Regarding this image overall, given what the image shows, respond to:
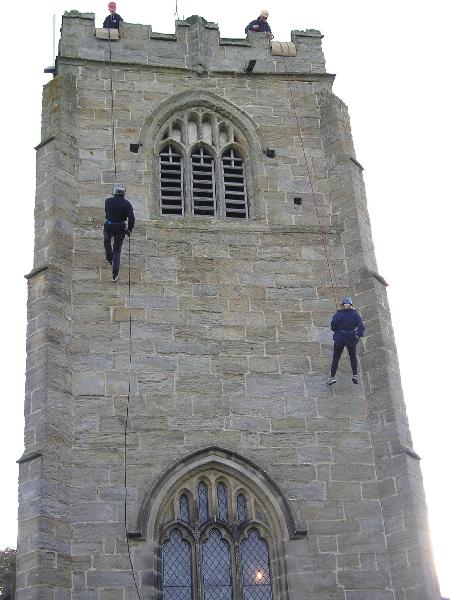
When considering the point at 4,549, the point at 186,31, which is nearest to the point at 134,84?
the point at 186,31

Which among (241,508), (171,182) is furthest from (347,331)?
(171,182)

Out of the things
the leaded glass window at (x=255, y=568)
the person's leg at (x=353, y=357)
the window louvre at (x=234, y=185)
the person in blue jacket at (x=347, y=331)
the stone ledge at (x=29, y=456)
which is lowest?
the leaded glass window at (x=255, y=568)

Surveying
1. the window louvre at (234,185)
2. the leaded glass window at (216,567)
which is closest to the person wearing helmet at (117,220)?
the window louvre at (234,185)

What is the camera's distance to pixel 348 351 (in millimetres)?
17656

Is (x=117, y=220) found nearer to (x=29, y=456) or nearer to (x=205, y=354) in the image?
(x=205, y=354)

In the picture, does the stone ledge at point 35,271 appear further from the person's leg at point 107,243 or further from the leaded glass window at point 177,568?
the leaded glass window at point 177,568

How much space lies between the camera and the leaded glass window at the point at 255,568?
1578cm

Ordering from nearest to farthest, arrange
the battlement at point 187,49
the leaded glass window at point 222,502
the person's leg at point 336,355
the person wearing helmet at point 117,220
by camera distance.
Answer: the leaded glass window at point 222,502, the person's leg at point 336,355, the person wearing helmet at point 117,220, the battlement at point 187,49

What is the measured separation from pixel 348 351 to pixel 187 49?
8337 millimetres

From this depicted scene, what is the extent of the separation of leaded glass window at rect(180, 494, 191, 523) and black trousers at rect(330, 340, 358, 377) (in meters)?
3.23

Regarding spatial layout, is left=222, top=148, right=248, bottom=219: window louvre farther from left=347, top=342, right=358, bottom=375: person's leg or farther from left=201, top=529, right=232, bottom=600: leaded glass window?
left=201, top=529, right=232, bottom=600: leaded glass window

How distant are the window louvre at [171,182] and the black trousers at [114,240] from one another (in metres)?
2.10

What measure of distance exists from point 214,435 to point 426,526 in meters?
3.55

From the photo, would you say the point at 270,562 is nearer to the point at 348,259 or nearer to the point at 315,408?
the point at 315,408
